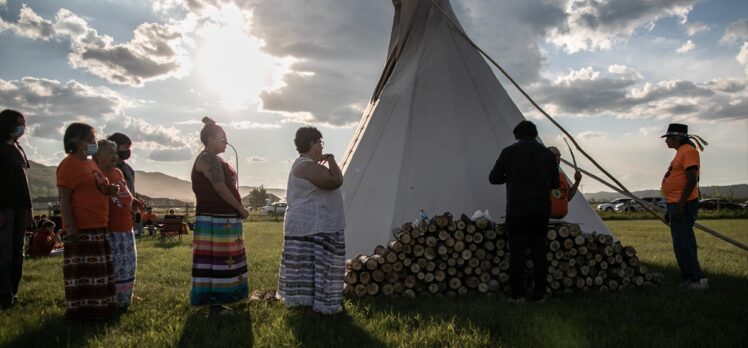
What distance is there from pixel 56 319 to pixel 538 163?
4504 millimetres

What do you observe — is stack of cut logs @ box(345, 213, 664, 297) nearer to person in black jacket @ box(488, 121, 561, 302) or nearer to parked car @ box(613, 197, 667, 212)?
person in black jacket @ box(488, 121, 561, 302)

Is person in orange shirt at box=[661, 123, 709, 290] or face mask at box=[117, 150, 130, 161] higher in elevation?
face mask at box=[117, 150, 130, 161]

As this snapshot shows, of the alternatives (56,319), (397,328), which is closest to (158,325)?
(56,319)

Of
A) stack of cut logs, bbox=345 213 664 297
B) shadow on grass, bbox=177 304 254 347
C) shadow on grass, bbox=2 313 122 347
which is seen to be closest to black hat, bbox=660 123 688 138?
stack of cut logs, bbox=345 213 664 297

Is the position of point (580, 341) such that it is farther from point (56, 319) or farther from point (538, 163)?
point (56, 319)

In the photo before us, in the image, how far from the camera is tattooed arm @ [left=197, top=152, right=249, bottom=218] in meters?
4.07

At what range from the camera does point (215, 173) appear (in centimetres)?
408

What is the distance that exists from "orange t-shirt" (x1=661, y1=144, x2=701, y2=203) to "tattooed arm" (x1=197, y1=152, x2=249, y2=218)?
468 centimetres

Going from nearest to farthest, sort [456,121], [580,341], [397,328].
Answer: [580,341]
[397,328]
[456,121]

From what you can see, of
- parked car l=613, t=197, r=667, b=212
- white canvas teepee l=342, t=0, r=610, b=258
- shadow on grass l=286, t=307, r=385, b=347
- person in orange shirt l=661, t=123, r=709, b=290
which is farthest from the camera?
parked car l=613, t=197, r=667, b=212

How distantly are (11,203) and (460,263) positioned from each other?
171 inches

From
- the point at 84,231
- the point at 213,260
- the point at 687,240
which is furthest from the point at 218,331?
the point at 687,240

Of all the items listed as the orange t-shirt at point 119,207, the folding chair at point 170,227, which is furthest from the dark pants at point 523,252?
the folding chair at point 170,227

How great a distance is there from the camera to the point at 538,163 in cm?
470
